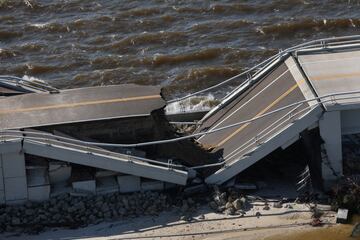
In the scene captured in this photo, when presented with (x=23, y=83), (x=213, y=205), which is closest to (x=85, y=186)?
(x=213, y=205)

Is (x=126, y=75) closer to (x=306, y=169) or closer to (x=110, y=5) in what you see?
(x=110, y=5)

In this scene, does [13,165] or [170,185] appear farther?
[170,185]

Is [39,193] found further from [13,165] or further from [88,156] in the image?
[88,156]

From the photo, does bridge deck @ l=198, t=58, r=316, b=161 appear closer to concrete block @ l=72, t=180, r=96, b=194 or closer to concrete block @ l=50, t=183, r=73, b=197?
concrete block @ l=72, t=180, r=96, b=194

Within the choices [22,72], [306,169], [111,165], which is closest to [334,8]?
[22,72]

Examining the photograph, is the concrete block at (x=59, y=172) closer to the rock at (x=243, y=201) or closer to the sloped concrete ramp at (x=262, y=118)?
the sloped concrete ramp at (x=262, y=118)

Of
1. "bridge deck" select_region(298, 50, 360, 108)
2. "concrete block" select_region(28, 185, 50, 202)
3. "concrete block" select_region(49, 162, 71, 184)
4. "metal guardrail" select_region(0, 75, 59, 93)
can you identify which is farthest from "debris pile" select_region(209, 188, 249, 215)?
"metal guardrail" select_region(0, 75, 59, 93)
